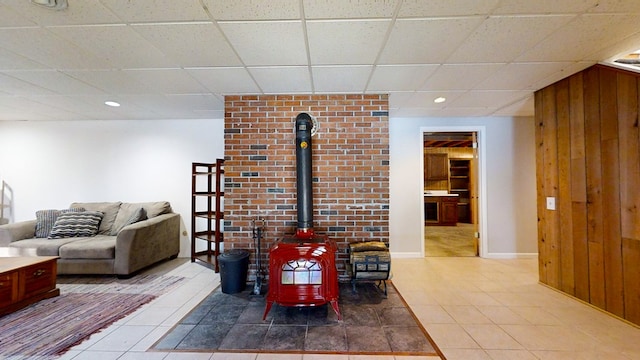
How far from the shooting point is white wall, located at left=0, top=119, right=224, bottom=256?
4.14 meters

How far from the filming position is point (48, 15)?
1.63m

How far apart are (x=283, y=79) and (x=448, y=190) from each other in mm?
6751

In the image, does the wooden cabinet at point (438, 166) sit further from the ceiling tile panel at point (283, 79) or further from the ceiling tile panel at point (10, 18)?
the ceiling tile panel at point (10, 18)

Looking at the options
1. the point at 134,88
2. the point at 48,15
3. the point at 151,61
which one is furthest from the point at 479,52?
the point at 134,88

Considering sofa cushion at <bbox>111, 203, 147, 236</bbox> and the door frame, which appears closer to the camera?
sofa cushion at <bbox>111, 203, 147, 236</bbox>

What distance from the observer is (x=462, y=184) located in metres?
8.15

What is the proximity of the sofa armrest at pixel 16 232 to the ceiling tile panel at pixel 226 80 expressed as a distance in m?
3.35

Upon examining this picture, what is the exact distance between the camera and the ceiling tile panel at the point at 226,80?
245 cm

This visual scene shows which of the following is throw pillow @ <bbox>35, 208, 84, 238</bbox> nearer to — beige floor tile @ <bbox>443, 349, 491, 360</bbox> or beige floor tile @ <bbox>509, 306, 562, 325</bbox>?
beige floor tile @ <bbox>443, 349, 491, 360</bbox>

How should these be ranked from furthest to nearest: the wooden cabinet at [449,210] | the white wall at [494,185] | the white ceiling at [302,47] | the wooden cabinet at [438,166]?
the wooden cabinet at [438,166] < the wooden cabinet at [449,210] < the white wall at [494,185] < the white ceiling at [302,47]

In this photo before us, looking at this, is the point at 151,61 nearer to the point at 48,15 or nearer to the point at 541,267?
the point at 48,15

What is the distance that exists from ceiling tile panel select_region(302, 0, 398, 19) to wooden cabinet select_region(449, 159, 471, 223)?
7.37m

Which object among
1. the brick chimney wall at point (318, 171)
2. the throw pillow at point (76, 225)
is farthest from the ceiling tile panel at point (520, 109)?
the throw pillow at point (76, 225)

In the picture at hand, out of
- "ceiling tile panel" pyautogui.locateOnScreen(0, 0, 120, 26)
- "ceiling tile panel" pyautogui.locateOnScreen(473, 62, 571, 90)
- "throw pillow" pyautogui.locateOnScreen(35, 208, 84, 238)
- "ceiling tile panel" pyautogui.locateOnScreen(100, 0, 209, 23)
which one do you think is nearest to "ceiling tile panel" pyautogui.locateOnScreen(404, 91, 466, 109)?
"ceiling tile panel" pyautogui.locateOnScreen(473, 62, 571, 90)
